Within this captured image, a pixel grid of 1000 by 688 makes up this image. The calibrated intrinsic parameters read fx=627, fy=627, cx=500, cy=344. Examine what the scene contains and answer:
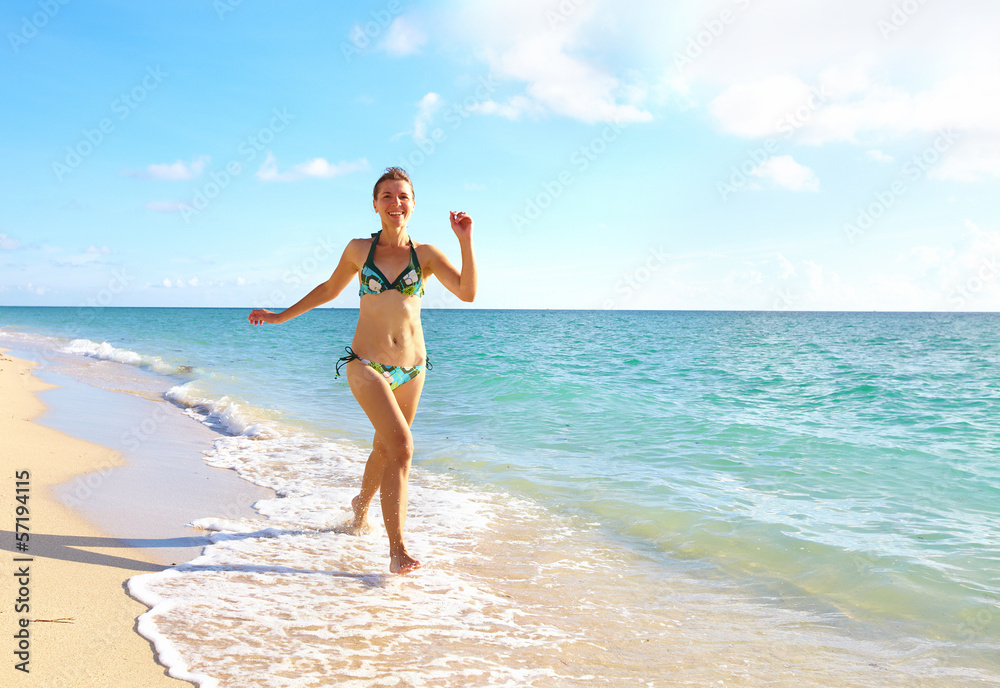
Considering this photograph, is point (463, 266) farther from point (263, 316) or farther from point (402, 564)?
point (402, 564)

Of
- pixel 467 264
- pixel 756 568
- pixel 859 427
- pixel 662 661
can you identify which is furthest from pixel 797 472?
pixel 467 264

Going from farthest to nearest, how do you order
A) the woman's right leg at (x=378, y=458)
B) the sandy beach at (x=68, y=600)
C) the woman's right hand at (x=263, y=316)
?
the woman's right hand at (x=263, y=316), the woman's right leg at (x=378, y=458), the sandy beach at (x=68, y=600)

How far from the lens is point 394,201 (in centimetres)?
388

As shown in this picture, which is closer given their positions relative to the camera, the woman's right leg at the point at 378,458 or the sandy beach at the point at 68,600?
the sandy beach at the point at 68,600

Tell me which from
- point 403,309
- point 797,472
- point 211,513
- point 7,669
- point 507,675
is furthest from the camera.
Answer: point 797,472

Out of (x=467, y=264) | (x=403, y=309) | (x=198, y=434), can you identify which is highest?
(x=467, y=264)

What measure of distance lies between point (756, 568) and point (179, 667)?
3.87 meters

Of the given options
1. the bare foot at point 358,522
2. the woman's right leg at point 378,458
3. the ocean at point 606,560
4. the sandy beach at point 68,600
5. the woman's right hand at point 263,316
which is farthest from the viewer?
the bare foot at point 358,522

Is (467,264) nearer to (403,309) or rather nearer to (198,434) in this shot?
(403,309)

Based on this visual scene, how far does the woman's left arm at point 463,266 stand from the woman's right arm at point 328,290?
1.63 feet

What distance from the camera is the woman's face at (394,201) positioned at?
153 inches

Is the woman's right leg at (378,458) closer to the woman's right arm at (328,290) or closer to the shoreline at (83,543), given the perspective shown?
the woman's right arm at (328,290)

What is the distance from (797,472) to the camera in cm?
745

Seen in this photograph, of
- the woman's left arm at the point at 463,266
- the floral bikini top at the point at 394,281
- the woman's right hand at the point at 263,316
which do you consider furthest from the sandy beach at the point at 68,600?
the woman's left arm at the point at 463,266
